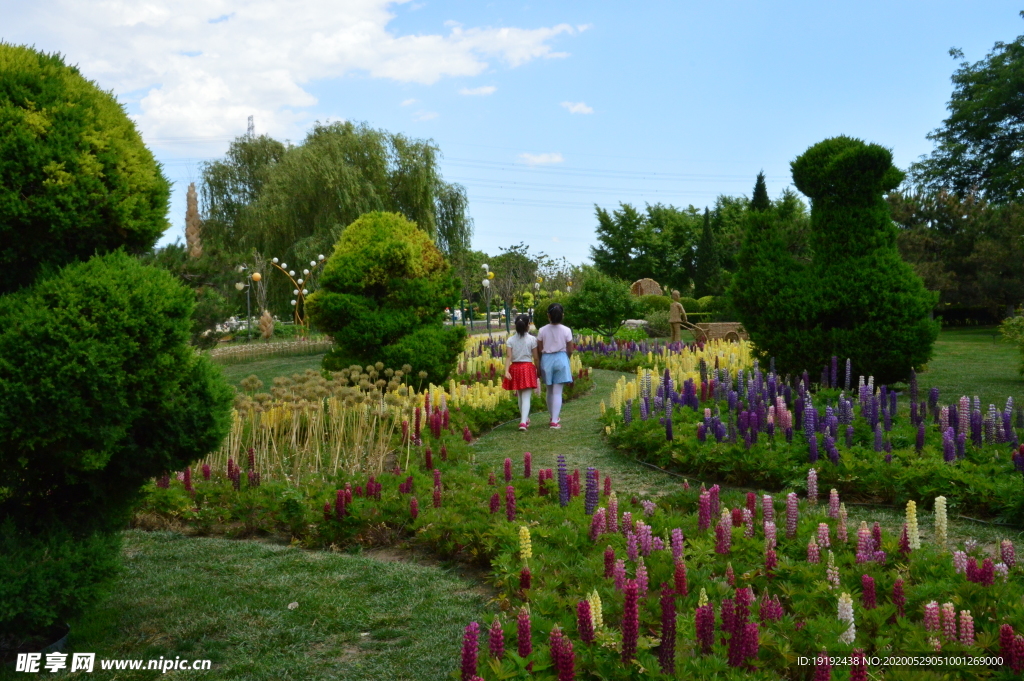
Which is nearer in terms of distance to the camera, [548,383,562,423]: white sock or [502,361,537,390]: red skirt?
[502,361,537,390]: red skirt

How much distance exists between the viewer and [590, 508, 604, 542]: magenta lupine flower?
457 cm

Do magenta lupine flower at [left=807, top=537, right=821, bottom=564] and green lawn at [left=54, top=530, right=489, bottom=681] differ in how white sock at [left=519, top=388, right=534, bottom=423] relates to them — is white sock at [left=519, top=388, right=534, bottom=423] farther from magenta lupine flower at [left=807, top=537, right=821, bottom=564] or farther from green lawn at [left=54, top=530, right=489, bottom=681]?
magenta lupine flower at [left=807, top=537, right=821, bottom=564]

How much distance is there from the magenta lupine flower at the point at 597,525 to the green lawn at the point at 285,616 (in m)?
0.73

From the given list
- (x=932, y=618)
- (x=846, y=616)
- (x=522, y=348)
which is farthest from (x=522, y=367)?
(x=932, y=618)

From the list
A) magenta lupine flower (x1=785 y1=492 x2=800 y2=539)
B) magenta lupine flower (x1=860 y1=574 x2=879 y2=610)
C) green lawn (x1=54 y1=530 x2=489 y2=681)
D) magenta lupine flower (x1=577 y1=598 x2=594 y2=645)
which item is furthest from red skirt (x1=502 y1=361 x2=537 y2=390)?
magenta lupine flower (x1=577 y1=598 x2=594 y2=645)

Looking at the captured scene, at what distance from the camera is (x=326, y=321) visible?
1138cm

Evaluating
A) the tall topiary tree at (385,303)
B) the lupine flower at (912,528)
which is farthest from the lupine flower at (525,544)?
the tall topiary tree at (385,303)

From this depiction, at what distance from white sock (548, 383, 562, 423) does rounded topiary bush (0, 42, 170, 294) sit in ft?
20.6

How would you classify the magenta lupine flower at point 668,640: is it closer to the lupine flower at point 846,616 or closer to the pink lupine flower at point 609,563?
the lupine flower at point 846,616

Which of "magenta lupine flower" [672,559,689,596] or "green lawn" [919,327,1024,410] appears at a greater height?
"green lawn" [919,327,1024,410]

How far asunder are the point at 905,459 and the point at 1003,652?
11.2ft

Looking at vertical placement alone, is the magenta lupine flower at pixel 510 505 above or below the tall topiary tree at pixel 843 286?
below

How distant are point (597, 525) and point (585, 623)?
148cm

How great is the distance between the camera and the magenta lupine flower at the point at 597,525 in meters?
4.57
